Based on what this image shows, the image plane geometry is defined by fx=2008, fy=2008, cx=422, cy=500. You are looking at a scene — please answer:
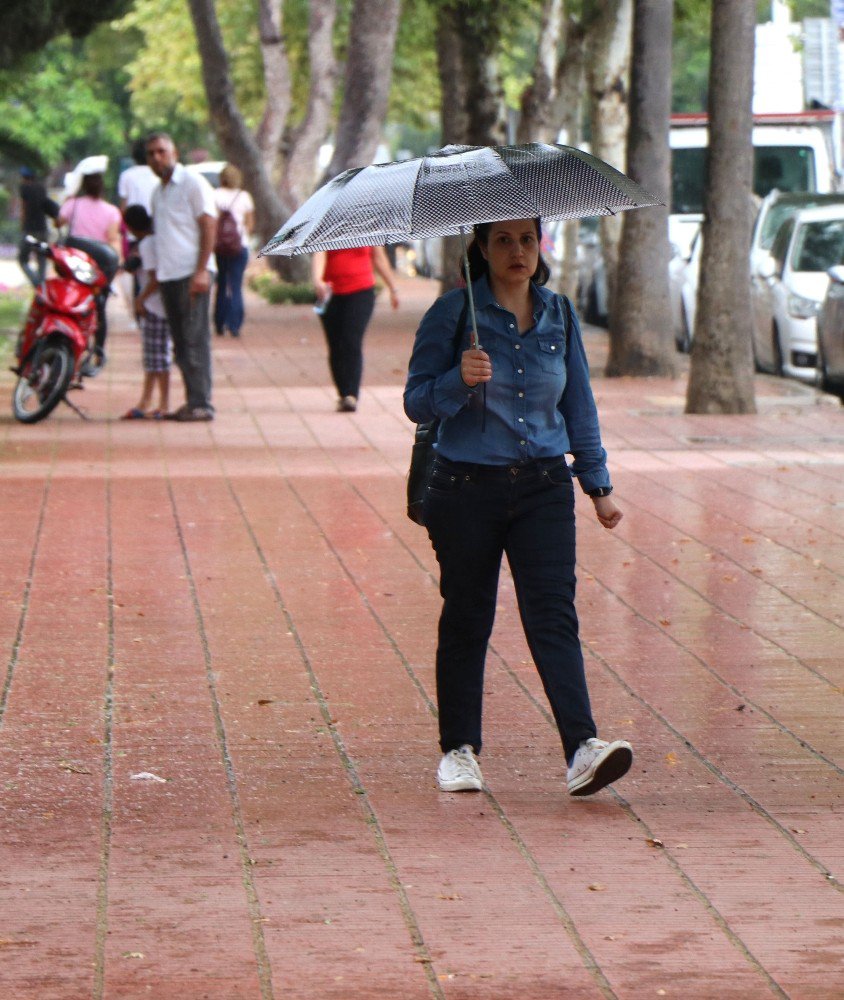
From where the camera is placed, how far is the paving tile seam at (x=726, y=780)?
4812 millimetres

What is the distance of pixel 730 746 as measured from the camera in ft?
19.4

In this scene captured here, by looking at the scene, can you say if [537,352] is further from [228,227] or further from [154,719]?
[228,227]

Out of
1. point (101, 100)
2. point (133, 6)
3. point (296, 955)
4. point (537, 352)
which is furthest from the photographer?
point (101, 100)

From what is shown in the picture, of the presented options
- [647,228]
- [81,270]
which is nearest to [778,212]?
[647,228]

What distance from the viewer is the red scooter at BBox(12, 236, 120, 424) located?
13.8m

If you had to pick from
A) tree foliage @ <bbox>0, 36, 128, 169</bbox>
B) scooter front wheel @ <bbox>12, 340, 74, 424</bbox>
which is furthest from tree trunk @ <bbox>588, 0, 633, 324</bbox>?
tree foliage @ <bbox>0, 36, 128, 169</bbox>

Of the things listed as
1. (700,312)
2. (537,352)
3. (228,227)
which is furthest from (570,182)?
(228,227)

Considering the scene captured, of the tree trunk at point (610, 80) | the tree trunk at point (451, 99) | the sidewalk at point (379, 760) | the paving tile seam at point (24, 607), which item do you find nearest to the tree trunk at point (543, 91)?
the tree trunk at point (451, 99)

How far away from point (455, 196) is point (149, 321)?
9114mm

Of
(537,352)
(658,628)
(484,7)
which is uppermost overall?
(484,7)

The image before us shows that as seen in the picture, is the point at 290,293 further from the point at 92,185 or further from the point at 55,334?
the point at 55,334

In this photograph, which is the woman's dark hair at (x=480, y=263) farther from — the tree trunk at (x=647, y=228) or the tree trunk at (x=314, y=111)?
the tree trunk at (x=314, y=111)

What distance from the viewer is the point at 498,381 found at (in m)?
5.29

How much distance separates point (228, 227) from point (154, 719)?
16.8 metres
